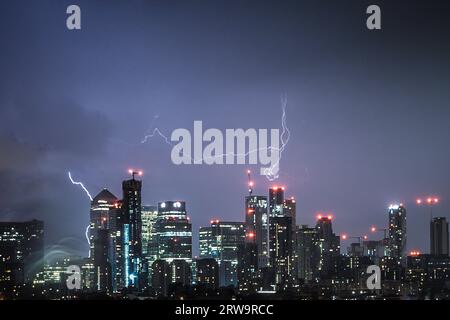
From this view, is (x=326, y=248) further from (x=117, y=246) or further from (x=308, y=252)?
(x=117, y=246)

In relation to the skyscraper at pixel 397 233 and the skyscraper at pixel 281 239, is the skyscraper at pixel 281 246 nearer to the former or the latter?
the skyscraper at pixel 281 239

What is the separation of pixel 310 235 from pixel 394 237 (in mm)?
2779

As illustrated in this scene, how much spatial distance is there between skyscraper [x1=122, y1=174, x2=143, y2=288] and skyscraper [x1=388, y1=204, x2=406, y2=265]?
732 centimetres

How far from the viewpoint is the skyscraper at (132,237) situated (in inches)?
824

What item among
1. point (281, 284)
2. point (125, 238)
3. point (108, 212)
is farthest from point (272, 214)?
point (125, 238)

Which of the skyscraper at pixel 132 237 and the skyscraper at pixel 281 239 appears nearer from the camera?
the skyscraper at pixel 281 239

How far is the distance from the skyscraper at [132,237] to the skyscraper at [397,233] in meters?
7.32

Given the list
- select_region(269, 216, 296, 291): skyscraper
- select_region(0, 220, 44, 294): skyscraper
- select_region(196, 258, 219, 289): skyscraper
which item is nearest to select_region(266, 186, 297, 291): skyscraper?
select_region(269, 216, 296, 291): skyscraper

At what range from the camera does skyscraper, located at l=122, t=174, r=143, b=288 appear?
2093cm

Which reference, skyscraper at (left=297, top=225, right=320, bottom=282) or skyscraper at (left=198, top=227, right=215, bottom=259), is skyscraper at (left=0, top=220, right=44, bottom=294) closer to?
skyscraper at (left=198, top=227, right=215, bottom=259)

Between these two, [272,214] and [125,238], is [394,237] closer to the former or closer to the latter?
[272,214]

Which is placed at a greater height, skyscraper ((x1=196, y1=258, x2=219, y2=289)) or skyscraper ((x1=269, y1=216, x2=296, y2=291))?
skyscraper ((x1=269, y1=216, x2=296, y2=291))

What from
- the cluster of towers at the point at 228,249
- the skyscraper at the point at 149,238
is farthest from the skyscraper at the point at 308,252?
the skyscraper at the point at 149,238
